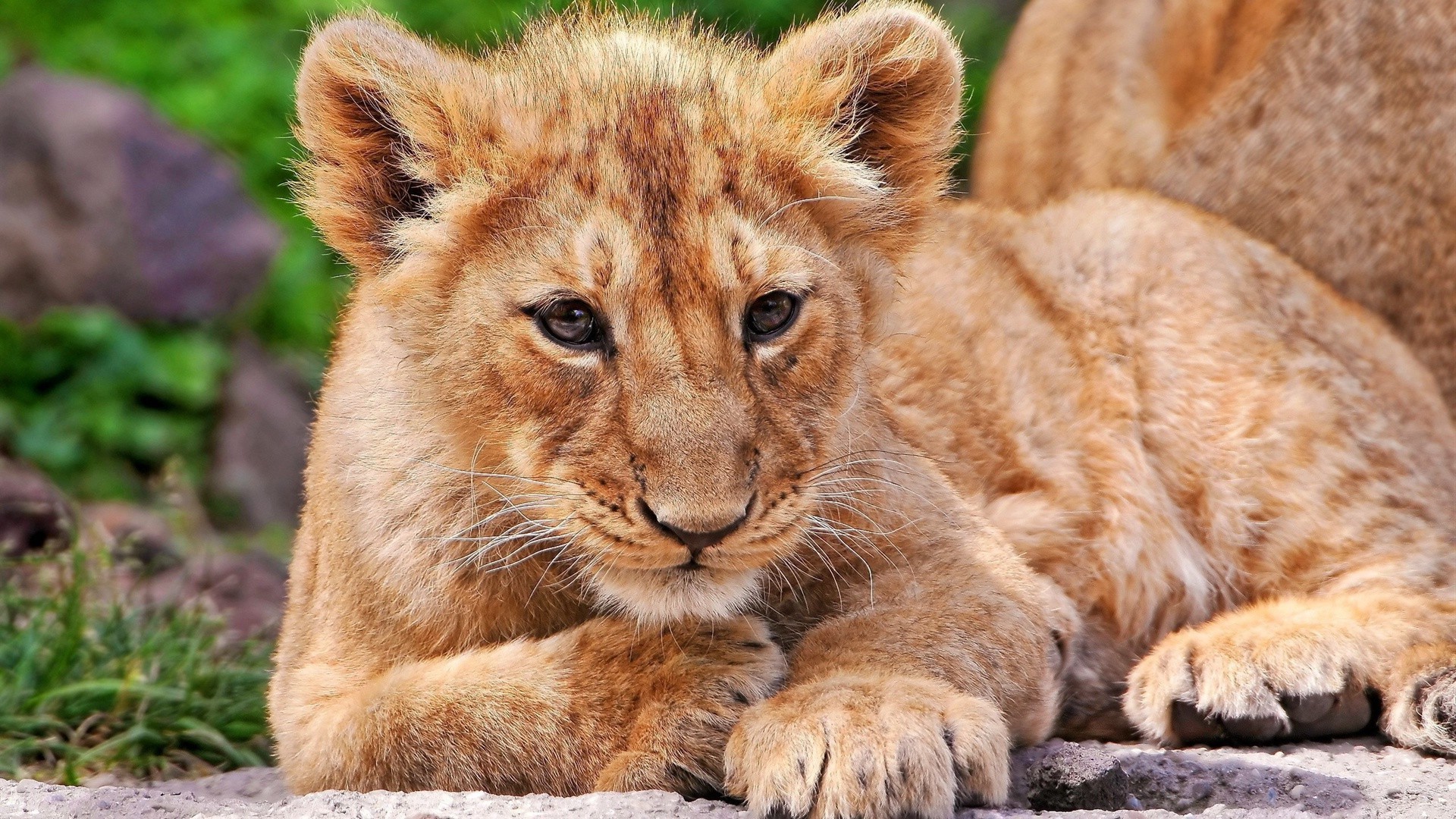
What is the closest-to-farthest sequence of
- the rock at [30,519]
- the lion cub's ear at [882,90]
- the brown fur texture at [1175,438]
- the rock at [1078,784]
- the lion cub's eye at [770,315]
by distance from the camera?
the lion cub's eye at [770,315] < the rock at [1078,784] < the lion cub's ear at [882,90] < the brown fur texture at [1175,438] < the rock at [30,519]

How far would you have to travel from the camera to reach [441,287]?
3.39 meters

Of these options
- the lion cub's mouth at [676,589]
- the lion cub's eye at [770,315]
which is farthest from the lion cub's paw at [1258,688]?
the lion cub's eye at [770,315]

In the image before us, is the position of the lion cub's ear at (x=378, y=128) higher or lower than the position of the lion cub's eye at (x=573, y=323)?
higher

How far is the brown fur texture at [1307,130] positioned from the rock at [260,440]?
3.93 metres

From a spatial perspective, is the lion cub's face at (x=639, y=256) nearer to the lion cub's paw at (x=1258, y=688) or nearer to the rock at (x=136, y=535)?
the lion cub's paw at (x=1258, y=688)

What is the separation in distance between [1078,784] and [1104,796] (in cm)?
5

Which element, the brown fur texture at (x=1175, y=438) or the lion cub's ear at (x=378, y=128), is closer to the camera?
the lion cub's ear at (x=378, y=128)

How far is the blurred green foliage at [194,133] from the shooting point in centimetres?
760

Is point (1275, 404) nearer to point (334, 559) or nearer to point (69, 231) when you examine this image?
point (334, 559)

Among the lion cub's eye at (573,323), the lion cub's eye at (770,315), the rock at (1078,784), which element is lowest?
the rock at (1078,784)

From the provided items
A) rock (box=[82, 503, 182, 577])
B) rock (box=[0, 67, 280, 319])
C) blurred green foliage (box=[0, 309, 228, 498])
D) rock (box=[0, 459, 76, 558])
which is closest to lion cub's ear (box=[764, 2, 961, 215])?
rock (box=[82, 503, 182, 577])

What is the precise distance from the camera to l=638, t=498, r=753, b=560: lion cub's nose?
116 inches

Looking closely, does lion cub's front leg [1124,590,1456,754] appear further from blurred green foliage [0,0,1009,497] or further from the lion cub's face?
blurred green foliage [0,0,1009,497]

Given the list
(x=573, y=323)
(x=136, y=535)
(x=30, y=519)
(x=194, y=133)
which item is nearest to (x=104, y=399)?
(x=194, y=133)
